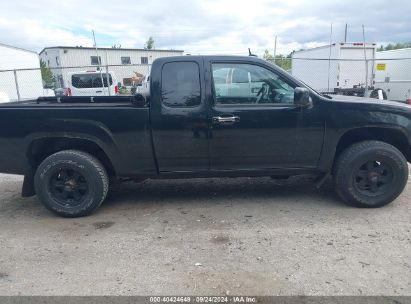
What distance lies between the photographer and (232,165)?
4.51 metres

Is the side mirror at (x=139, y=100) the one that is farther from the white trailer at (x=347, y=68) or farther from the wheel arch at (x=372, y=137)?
the white trailer at (x=347, y=68)

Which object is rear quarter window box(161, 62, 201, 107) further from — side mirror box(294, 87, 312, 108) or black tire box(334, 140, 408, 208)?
black tire box(334, 140, 408, 208)

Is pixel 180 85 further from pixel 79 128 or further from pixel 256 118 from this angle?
pixel 79 128

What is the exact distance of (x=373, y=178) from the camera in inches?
178

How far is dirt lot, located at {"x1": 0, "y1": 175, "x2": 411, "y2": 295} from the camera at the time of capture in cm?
301

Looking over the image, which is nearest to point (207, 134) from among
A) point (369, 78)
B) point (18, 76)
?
point (369, 78)

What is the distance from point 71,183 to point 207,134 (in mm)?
1727

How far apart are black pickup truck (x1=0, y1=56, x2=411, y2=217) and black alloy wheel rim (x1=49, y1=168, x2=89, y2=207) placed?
0.04 ft

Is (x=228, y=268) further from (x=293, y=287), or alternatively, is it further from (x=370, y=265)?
(x=370, y=265)

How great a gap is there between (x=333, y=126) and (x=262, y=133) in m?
0.84

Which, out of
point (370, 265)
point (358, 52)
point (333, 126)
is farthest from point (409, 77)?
point (370, 265)

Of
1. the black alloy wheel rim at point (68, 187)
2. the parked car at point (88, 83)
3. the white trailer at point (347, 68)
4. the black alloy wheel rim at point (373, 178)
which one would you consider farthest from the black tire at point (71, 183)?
the white trailer at point (347, 68)

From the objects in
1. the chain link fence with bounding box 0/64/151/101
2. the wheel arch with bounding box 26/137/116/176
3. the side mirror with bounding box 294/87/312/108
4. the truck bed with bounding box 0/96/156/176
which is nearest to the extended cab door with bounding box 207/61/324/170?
the side mirror with bounding box 294/87/312/108

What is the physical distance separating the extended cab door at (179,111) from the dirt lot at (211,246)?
0.77 meters
